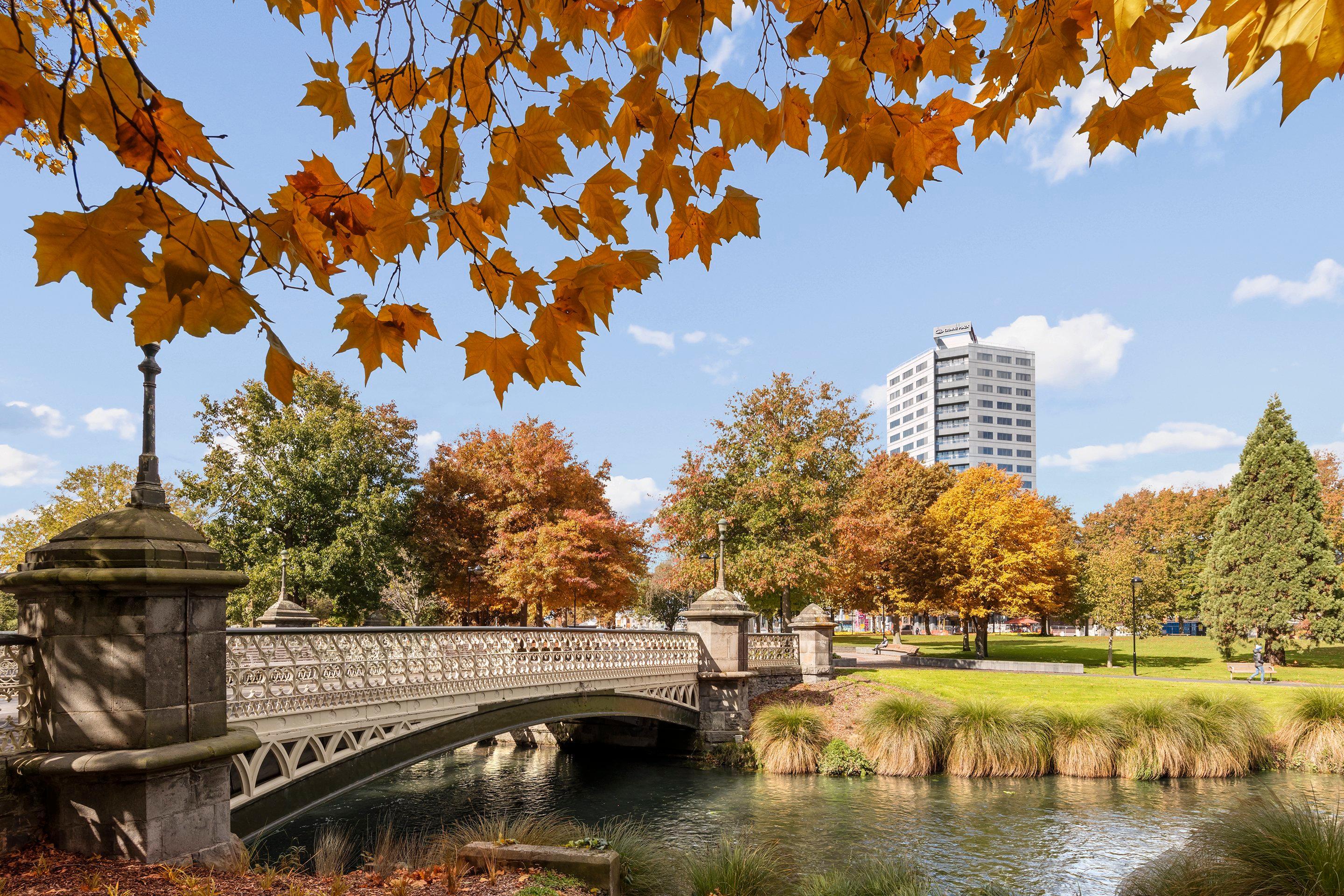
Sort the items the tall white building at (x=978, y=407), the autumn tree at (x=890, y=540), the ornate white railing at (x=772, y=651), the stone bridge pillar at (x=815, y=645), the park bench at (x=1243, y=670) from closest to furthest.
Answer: the ornate white railing at (x=772, y=651) → the stone bridge pillar at (x=815, y=645) → the park bench at (x=1243, y=670) → the autumn tree at (x=890, y=540) → the tall white building at (x=978, y=407)

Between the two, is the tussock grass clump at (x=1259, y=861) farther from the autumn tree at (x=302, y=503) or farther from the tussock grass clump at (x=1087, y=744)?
the autumn tree at (x=302, y=503)

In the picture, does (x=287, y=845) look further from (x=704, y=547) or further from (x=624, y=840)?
(x=704, y=547)

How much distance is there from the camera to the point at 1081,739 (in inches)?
713

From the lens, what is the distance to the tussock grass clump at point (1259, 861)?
856 centimetres

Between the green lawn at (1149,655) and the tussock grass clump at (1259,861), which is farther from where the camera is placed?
the green lawn at (1149,655)

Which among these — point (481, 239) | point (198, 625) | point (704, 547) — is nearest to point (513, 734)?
point (704, 547)

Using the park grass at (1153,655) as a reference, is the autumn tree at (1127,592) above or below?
above

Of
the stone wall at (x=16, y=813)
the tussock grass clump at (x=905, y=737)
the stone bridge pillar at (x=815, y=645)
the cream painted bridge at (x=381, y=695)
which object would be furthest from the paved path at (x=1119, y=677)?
the stone wall at (x=16, y=813)

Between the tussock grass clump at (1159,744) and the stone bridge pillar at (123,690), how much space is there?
18082 millimetres

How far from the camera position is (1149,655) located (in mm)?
40719

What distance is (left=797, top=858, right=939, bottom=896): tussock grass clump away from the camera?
28.8ft

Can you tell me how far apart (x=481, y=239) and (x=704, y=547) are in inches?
1047

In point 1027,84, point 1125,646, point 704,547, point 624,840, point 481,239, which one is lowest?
point 1125,646

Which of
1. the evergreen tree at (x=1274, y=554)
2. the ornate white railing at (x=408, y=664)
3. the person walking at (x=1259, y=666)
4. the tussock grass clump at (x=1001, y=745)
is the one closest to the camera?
the ornate white railing at (x=408, y=664)
